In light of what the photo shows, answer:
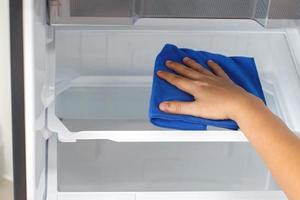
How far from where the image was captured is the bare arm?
84 centimetres

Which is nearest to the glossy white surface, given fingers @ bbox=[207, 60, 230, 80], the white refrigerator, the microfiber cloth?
the white refrigerator

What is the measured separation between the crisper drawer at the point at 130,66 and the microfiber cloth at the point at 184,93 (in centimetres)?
10

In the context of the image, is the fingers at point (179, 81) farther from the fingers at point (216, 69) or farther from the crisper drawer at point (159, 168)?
the crisper drawer at point (159, 168)

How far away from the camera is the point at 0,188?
1131mm

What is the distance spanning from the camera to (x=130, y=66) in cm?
121

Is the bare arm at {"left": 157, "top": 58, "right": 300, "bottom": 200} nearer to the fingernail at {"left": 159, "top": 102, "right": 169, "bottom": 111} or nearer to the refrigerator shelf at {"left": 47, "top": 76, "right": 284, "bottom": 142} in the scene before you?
the fingernail at {"left": 159, "top": 102, "right": 169, "bottom": 111}

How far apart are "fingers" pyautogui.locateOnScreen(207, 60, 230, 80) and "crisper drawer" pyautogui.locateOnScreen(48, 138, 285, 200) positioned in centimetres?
26

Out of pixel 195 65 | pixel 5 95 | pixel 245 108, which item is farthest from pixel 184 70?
pixel 5 95

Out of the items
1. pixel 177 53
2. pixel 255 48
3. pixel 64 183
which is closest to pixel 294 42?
pixel 255 48

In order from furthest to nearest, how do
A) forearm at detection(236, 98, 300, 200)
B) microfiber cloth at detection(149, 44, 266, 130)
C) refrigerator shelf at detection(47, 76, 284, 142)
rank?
1. refrigerator shelf at detection(47, 76, 284, 142)
2. microfiber cloth at detection(149, 44, 266, 130)
3. forearm at detection(236, 98, 300, 200)

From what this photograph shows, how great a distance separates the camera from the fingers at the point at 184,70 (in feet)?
3.23

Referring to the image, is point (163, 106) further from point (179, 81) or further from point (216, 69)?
point (216, 69)

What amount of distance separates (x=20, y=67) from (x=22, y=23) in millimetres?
71

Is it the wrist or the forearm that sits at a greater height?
the wrist
